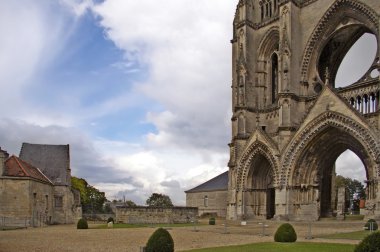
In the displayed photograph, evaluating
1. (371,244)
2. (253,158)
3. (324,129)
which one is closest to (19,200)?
(253,158)

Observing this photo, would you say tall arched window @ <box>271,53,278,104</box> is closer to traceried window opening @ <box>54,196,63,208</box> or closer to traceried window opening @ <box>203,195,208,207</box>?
traceried window opening @ <box>203,195,208,207</box>

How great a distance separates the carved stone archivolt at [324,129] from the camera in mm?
30966

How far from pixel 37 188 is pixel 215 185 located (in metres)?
21.2

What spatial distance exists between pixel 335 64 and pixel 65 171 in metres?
29.2

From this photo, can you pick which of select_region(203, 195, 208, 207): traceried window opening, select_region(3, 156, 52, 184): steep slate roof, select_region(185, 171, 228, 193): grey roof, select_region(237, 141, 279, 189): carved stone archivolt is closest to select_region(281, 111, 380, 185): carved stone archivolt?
select_region(237, 141, 279, 189): carved stone archivolt

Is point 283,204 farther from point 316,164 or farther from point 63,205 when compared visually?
point 63,205

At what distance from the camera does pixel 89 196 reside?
8231 cm

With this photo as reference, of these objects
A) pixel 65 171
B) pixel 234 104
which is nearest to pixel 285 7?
pixel 234 104

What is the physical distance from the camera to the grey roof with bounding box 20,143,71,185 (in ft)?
154

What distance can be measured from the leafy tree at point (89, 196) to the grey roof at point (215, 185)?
25.1 meters

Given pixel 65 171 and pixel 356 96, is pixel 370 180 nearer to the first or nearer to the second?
pixel 356 96

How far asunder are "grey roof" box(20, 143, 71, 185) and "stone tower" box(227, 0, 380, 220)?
1806 centimetres

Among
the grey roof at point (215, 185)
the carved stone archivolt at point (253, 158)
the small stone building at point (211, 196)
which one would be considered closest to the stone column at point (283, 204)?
the carved stone archivolt at point (253, 158)

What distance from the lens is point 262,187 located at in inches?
1609
